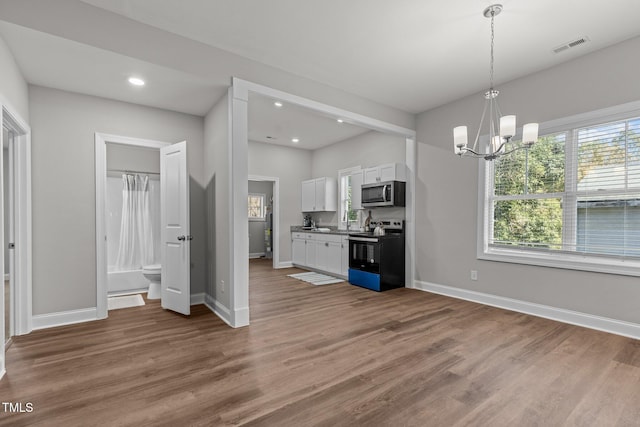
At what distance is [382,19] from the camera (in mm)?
2729

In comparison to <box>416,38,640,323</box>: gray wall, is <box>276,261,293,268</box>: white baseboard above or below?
below

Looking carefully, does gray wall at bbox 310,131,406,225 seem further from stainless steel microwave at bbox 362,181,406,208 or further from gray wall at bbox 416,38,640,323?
gray wall at bbox 416,38,640,323

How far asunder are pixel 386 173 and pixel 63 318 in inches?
190

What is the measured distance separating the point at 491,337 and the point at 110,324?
3.96m

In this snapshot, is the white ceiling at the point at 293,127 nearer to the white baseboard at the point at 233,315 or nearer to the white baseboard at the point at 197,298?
the white baseboard at the point at 233,315

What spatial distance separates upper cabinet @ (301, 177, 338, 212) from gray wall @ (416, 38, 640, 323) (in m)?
2.34

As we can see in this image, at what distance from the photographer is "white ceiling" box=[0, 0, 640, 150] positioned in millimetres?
2510

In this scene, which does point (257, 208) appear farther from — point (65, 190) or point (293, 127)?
point (65, 190)

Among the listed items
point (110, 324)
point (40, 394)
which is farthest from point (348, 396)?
point (110, 324)

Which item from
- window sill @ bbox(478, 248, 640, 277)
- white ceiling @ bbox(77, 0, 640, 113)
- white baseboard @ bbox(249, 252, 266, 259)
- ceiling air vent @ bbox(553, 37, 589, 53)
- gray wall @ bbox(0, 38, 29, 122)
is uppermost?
white ceiling @ bbox(77, 0, 640, 113)

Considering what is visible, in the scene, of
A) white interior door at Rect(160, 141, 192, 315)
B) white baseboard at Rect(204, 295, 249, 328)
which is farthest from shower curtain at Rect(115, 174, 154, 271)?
white baseboard at Rect(204, 295, 249, 328)

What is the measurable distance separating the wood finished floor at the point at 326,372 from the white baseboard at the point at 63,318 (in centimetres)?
14

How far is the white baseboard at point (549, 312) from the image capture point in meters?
3.00

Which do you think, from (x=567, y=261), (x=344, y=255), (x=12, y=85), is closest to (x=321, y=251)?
(x=344, y=255)
